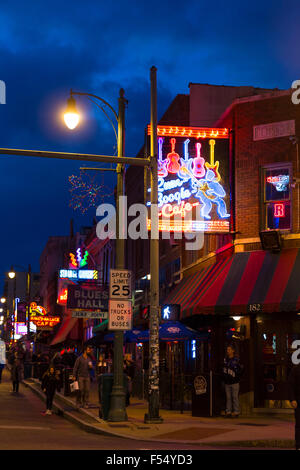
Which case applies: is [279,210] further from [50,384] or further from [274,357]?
[50,384]

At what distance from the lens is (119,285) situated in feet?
61.2

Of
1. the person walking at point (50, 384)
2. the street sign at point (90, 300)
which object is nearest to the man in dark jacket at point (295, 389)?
the street sign at point (90, 300)

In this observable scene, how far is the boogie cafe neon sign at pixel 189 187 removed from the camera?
21.3m

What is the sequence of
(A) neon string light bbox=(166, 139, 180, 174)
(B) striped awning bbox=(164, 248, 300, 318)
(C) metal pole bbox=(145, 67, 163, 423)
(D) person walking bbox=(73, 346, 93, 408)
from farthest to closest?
(D) person walking bbox=(73, 346, 93, 408) → (A) neon string light bbox=(166, 139, 180, 174) → (B) striped awning bbox=(164, 248, 300, 318) → (C) metal pole bbox=(145, 67, 163, 423)

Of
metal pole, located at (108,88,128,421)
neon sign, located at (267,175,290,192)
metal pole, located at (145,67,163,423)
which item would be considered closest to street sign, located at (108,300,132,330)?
metal pole, located at (108,88,128,421)

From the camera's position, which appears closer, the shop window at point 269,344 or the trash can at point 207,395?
the trash can at point 207,395

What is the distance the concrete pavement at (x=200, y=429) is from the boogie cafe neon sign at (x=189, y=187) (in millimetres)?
5429

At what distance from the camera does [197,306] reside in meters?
20.2

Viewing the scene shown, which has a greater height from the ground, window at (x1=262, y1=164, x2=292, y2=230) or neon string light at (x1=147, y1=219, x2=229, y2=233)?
window at (x1=262, y1=164, x2=292, y2=230)

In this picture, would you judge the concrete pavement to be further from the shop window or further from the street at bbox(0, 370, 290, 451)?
the shop window

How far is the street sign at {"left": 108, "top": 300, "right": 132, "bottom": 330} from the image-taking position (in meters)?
18.4

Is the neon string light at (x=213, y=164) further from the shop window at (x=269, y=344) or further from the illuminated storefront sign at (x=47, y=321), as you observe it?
the illuminated storefront sign at (x=47, y=321)

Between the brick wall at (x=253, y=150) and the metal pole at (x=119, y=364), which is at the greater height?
the brick wall at (x=253, y=150)
